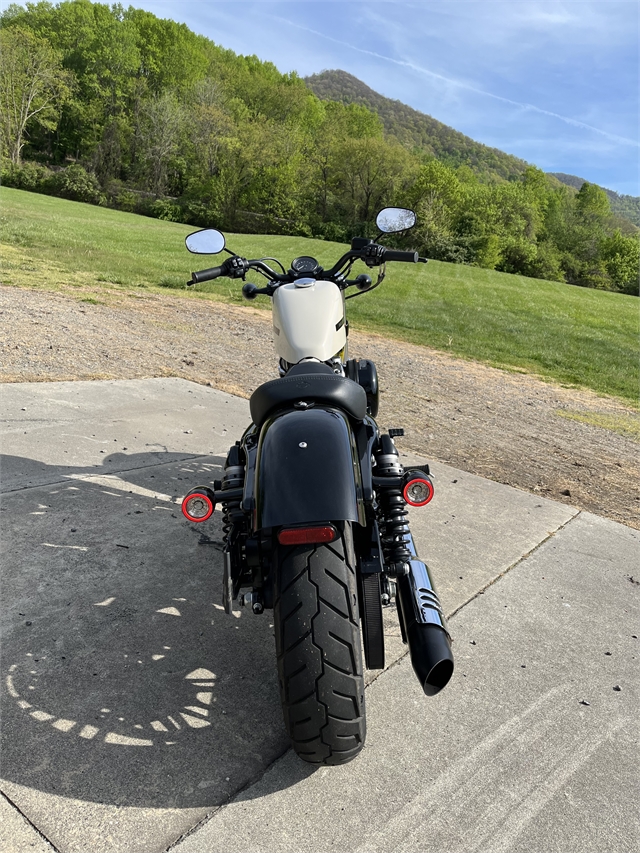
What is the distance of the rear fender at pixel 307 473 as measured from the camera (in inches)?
74.7

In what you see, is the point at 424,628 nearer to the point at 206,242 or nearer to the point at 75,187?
the point at 206,242

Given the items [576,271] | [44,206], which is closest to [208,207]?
[44,206]

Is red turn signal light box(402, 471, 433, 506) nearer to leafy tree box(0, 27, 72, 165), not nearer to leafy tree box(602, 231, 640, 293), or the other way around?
leafy tree box(0, 27, 72, 165)

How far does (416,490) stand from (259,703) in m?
0.95

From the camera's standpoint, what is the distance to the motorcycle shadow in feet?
6.31

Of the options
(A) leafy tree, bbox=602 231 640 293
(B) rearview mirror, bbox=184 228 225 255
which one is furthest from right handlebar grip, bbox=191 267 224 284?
(A) leafy tree, bbox=602 231 640 293

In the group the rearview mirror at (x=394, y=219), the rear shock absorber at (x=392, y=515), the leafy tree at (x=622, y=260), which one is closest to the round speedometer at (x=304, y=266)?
the rearview mirror at (x=394, y=219)

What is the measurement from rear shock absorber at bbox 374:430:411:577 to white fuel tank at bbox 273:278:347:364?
54 cm

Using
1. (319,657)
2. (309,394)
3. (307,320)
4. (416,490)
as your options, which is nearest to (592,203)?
(307,320)

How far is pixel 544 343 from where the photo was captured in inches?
587

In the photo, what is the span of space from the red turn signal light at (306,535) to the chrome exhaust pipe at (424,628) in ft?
1.52

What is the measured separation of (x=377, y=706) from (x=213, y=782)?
0.66 metres

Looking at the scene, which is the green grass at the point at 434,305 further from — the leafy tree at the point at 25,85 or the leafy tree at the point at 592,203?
the leafy tree at the point at 592,203

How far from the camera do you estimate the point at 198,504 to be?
8.13 feet
